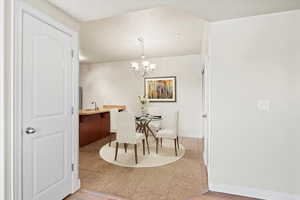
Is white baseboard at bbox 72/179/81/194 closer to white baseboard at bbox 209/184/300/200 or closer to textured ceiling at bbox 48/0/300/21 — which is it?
white baseboard at bbox 209/184/300/200

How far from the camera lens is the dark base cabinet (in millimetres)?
4038

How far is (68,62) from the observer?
6.55 feet

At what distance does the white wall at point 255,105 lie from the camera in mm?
1889

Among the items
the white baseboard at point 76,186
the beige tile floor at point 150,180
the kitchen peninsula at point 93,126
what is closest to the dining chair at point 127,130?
the beige tile floor at point 150,180

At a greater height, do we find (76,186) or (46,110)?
(46,110)

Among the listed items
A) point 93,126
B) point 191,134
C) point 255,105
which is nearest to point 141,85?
point 93,126

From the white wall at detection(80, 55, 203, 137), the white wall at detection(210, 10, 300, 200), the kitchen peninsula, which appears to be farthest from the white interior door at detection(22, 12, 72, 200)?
the white wall at detection(80, 55, 203, 137)

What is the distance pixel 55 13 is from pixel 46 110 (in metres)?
1.11

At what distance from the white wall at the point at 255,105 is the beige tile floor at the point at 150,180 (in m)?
0.32

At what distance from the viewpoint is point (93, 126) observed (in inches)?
175

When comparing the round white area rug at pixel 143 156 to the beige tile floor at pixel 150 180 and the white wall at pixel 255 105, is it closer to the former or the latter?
the beige tile floor at pixel 150 180

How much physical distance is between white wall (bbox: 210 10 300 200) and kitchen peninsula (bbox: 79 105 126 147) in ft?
10.3

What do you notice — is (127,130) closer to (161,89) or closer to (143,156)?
(143,156)

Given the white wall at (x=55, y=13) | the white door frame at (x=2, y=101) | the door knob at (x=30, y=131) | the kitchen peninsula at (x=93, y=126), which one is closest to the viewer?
the white door frame at (x=2, y=101)
